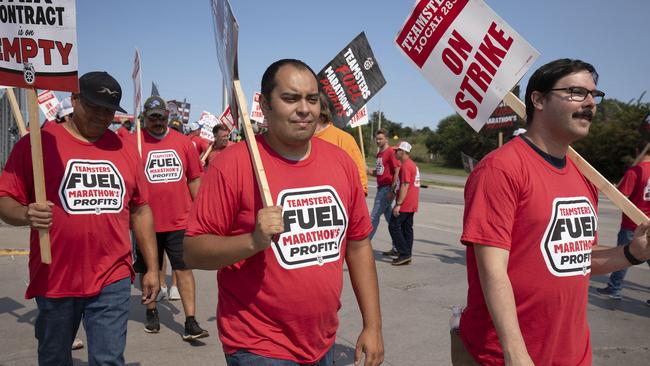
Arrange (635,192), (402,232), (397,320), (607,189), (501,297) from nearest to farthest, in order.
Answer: (501,297)
(607,189)
(397,320)
(635,192)
(402,232)

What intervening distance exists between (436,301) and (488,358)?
14.1 ft

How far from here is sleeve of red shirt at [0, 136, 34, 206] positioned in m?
3.11

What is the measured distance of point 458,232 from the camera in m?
12.3

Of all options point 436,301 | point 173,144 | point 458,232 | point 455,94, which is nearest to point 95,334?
point 455,94

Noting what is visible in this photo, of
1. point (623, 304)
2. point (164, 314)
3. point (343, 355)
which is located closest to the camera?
point (343, 355)

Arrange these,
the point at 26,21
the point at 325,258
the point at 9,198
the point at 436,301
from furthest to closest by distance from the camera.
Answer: the point at 436,301
the point at 9,198
the point at 26,21
the point at 325,258

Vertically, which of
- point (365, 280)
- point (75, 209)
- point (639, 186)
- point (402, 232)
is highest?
point (75, 209)

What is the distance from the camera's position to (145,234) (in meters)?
3.71

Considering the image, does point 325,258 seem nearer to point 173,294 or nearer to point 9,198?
point 9,198

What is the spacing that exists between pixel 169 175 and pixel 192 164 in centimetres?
28

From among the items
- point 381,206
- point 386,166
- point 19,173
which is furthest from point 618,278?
point 19,173

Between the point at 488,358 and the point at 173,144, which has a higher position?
the point at 173,144

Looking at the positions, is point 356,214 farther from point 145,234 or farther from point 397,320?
point 397,320

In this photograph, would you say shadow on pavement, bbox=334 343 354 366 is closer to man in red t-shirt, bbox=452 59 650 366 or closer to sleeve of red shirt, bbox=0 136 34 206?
man in red t-shirt, bbox=452 59 650 366
